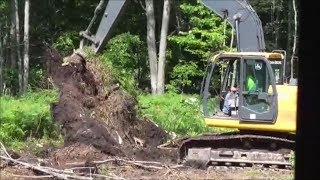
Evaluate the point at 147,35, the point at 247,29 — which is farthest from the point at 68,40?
the point at 247,29

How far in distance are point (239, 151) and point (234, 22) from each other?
2.54m

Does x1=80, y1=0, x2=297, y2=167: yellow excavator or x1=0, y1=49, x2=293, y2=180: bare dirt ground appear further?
x1=80, y1=0, x2=297, y2=167: yellow excavator

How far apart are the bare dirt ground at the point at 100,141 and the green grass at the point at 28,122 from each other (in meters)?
0.90

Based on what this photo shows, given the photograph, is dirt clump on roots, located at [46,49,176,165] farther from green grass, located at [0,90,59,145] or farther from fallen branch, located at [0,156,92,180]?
fallen branch, located at [0,156,92,180]

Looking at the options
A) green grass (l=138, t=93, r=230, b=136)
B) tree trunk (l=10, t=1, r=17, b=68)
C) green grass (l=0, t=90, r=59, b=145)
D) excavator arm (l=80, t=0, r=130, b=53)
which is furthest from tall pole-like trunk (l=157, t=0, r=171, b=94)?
excavator arm (l=80, t=0, r=130, b=53)

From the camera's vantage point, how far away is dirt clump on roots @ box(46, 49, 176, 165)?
1075 cm

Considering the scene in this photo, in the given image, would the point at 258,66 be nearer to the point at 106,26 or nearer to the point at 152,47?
the point at 106,26

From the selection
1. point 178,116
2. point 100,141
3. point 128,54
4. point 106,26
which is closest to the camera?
point 100,141

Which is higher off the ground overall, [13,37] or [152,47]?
[13,37]

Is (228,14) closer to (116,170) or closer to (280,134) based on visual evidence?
(280,134)

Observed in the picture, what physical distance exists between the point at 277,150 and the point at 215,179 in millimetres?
1550

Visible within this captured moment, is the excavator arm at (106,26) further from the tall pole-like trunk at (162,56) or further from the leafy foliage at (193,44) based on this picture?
the tall pole-like trunk at (162,56)

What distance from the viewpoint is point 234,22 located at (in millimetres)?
11797

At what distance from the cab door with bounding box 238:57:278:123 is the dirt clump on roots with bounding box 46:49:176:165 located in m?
1.63
